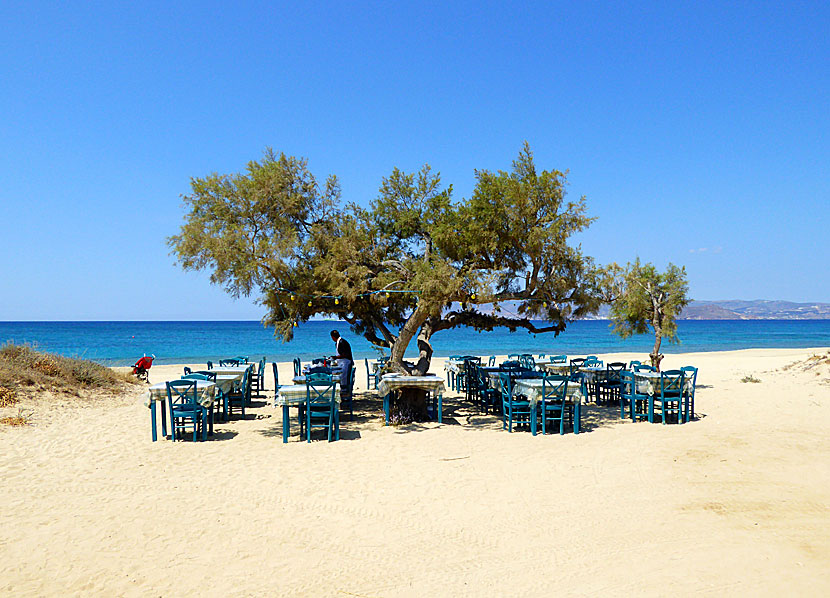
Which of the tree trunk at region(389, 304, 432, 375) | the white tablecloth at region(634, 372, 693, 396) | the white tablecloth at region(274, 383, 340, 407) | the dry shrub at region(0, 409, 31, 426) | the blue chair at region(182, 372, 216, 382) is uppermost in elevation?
the tree trunk at region(389, 304, 432, 375)

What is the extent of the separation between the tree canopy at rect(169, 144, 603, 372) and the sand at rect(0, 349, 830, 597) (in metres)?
2.71

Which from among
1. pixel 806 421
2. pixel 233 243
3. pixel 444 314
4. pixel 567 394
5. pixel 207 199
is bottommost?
pixel 806 421

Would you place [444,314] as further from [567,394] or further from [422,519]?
[422,519]

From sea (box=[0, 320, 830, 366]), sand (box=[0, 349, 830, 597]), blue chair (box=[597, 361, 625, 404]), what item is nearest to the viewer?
sand (box=[0, 349, 830, 597])

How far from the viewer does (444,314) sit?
1234 centimetres

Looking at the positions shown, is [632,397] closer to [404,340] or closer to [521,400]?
[521,400]

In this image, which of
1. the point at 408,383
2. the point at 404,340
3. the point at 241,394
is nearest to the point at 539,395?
the point at 408,383

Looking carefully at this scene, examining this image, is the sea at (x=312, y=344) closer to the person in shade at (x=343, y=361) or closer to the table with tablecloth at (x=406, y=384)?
the person in shade at (x=343, y=361)

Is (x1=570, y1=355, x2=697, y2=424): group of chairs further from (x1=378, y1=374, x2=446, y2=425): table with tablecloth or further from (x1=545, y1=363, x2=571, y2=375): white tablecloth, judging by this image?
(x1=378, y1=374, x2=446, y2=425): table with tablecloth

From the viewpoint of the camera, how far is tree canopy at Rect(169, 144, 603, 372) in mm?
10203

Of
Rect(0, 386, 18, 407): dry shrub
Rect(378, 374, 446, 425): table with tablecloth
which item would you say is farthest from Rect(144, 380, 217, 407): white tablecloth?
Rect(0, 386, 18, 407): dry shrub

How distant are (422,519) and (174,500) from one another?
297 cm

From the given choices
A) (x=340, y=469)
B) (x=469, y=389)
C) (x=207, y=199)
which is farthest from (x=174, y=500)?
(x=469, y=389)

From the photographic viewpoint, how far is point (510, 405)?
10.5 meters
